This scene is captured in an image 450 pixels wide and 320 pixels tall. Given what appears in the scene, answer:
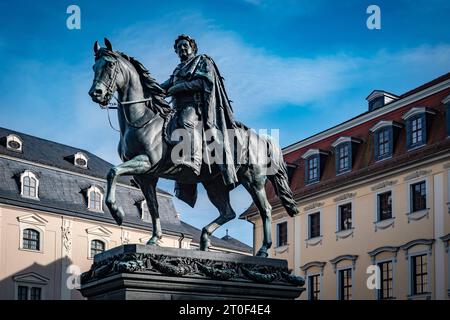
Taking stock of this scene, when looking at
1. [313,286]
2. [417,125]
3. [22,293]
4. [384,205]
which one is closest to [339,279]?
[313,286]

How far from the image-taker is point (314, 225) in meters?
44.2

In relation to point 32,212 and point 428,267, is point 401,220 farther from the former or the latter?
point 32,212

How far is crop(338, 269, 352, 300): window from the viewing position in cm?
4112

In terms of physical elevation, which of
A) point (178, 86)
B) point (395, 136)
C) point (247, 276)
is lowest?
point (247, 276)

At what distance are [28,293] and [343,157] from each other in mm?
19614

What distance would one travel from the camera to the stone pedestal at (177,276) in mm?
11992

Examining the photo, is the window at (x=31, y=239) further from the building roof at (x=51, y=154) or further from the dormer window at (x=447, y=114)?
the dormer window at (x=447, y=114)

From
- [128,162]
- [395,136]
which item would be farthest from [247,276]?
[395,136]

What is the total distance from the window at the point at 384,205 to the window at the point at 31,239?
20.6m

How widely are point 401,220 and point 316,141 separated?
873 centimetres

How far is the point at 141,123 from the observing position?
512 inches

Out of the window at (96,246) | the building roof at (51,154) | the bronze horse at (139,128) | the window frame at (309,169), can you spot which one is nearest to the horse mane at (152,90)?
the bronze horse at (139,128)

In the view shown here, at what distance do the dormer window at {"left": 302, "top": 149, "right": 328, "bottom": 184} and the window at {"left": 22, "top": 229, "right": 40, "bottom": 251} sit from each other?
16170 millimetres

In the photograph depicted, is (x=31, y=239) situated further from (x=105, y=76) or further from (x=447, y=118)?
(x=105, y=76)
